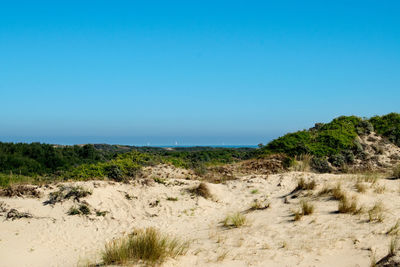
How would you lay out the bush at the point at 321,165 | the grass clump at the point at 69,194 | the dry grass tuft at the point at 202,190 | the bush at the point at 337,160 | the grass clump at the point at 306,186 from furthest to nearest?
the bush at the point at 337,160 → the bush at the point at 321,165 → the dry grass tuft at the point at 202,190 → the grass clump at the point at 306,186 → the grass clump at the point at 69,194

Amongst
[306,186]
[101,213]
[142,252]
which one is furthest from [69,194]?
[306,186]

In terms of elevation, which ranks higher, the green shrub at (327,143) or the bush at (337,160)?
the green shrub at (327,143)

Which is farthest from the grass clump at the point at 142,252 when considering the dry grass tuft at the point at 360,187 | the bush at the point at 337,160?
the bush at the point at 337,160

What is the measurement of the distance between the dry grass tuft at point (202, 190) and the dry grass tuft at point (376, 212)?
16.6 ft

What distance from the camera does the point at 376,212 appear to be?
8.70 meters

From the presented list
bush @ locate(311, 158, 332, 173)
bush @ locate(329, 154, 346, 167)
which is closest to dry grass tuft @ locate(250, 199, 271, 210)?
bush @ locate(311, 158, 332, 173)

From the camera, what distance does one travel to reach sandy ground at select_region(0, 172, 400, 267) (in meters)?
7.00

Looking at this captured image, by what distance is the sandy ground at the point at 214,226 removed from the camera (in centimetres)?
700

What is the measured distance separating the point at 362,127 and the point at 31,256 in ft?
58.7

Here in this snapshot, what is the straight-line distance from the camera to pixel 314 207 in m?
9.66

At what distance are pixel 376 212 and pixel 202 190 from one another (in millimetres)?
5428

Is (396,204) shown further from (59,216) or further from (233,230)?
(59,216)

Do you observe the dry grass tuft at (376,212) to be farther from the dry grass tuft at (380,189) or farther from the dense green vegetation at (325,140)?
the dense green vegetation at (325,140)

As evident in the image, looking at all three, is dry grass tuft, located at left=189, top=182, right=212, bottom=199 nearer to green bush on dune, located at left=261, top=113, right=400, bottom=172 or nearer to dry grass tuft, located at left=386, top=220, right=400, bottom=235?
dry grass tuft, located at left=386, top=220, right=400, bottom=235
